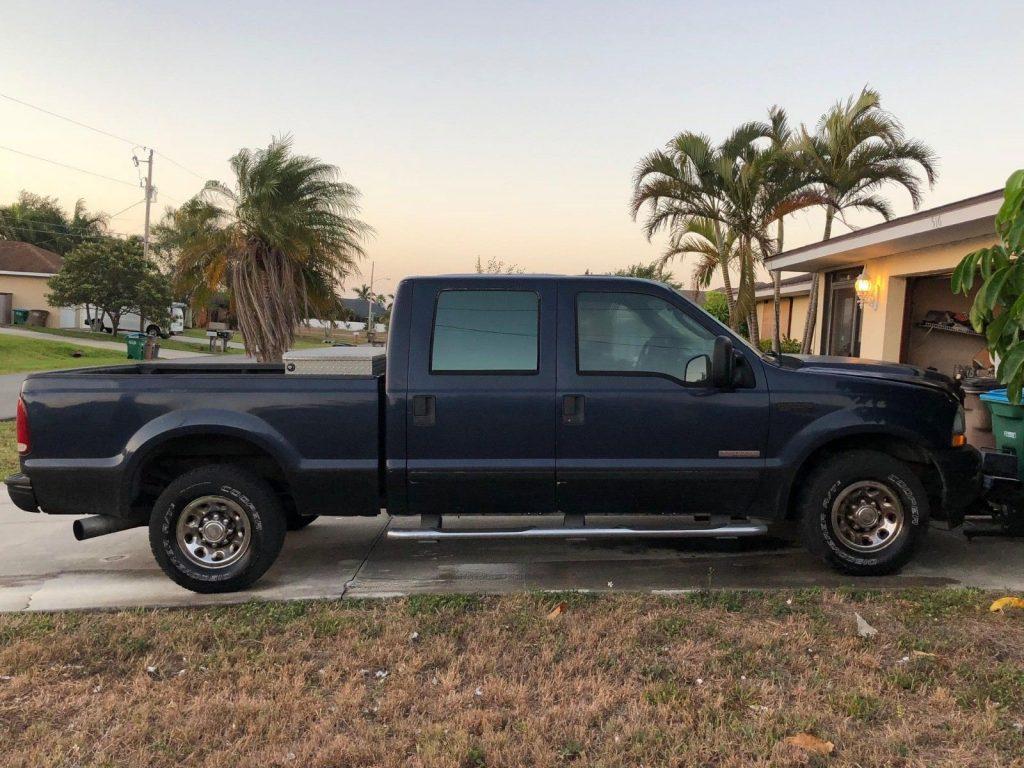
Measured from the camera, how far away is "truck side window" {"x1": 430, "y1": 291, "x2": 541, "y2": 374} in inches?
190

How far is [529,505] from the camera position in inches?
191

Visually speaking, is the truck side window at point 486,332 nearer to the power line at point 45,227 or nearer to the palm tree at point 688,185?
the palm tree at point 688,185

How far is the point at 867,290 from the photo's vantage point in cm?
1391

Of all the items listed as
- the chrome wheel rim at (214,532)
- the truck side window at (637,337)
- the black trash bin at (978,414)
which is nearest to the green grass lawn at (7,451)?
the chrome wheel rim at (214,532)

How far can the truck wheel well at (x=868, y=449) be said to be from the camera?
495 cm

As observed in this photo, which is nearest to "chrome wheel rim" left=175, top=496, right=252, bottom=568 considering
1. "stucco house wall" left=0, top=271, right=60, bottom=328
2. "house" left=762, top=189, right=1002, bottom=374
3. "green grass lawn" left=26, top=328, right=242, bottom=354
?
"house" left=762, top=189, right=1002, bottom=374

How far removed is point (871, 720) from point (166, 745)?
9.32 feet

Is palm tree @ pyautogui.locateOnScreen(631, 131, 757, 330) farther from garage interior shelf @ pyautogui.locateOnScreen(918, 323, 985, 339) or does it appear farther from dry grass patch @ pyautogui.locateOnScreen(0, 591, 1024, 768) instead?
dry grass patch @ pyautogui.locateOnScreen(0, 591, 1024, 768)

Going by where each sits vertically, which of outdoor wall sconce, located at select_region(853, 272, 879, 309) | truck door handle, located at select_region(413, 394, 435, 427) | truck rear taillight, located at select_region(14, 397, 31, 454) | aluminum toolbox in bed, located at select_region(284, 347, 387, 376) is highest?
outdoor wall sconce, located at select_region(853, 272, 879, 309)

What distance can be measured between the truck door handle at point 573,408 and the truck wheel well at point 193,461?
69.7 inches

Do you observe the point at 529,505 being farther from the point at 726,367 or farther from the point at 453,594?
the point at 726,367

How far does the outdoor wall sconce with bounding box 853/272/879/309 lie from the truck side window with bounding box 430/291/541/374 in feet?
35.6

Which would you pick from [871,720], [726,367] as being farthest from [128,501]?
[871,720]

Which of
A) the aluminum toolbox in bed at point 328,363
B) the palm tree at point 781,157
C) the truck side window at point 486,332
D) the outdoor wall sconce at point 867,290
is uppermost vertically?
the palm tree at point 781,157
